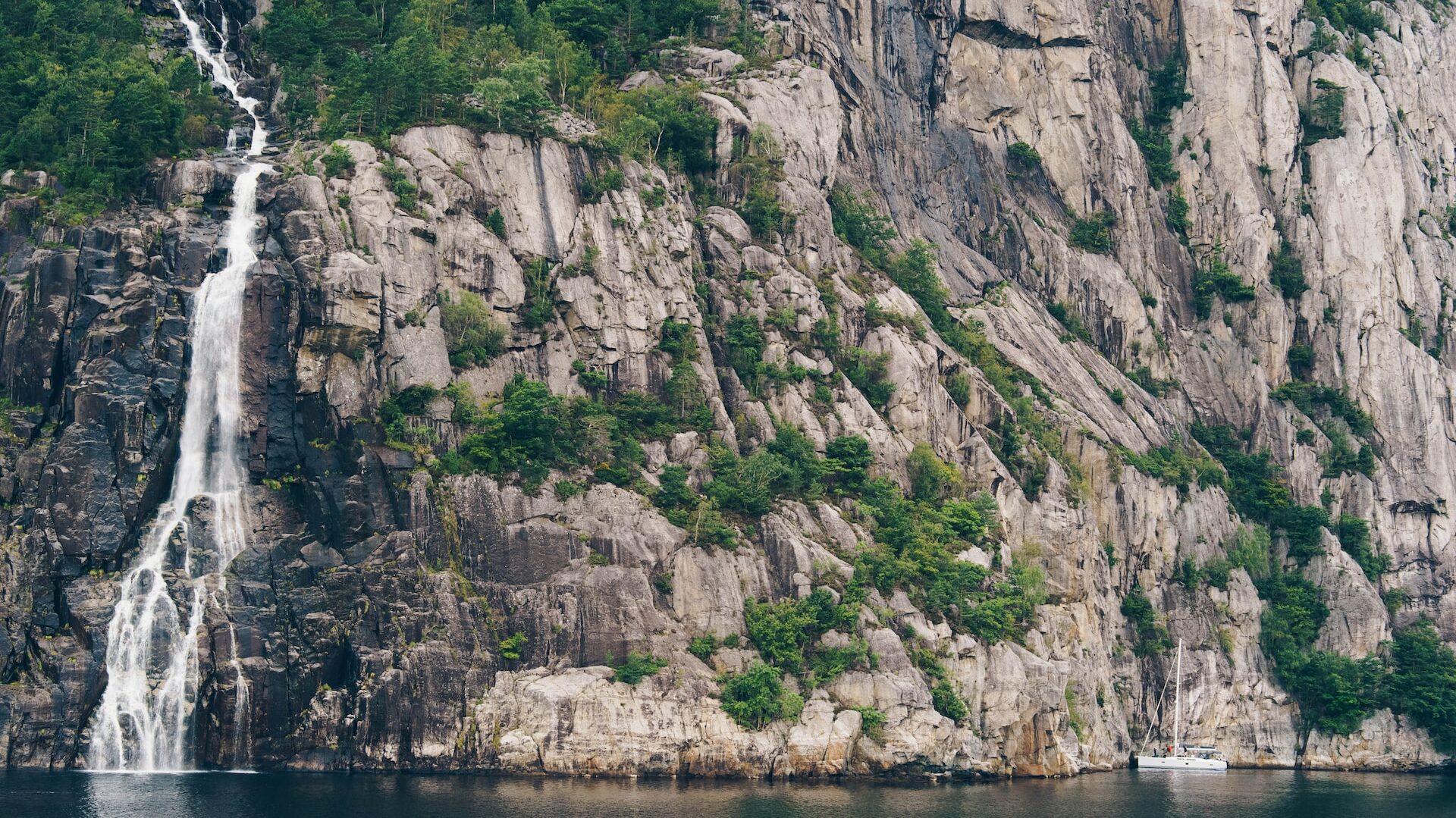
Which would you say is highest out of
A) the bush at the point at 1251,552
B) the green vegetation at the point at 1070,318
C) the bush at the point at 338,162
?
the bush at the point at 338,162

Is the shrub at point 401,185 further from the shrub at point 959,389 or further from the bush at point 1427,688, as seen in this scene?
the bush at point 1427,688

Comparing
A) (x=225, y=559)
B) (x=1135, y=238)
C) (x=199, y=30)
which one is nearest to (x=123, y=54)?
(x=199, y=30)

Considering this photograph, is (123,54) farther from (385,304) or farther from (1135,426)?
(1135,426)

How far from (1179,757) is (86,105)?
8592 centimetres

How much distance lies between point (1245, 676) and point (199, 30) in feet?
305

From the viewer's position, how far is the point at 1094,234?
152625 millimetres

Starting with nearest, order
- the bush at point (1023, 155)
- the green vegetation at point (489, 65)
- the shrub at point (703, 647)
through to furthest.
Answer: the shrub at point (703, 647)
the green vegetation at point (489, 65)
the bush at point (1023, 155)

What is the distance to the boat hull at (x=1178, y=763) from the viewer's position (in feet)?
415

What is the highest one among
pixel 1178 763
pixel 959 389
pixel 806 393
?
pixel 959 389

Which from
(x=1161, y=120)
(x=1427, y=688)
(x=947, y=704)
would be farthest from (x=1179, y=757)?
(x=1161, y=120)

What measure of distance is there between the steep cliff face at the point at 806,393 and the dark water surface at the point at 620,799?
14.6ft

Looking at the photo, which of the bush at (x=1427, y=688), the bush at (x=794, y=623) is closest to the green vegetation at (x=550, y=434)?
the bush at (x=794, y=623)

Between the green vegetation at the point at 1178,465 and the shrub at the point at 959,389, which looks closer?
the shrub at the point at 959,389

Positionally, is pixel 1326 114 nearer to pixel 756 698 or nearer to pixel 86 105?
pixel 756 698
